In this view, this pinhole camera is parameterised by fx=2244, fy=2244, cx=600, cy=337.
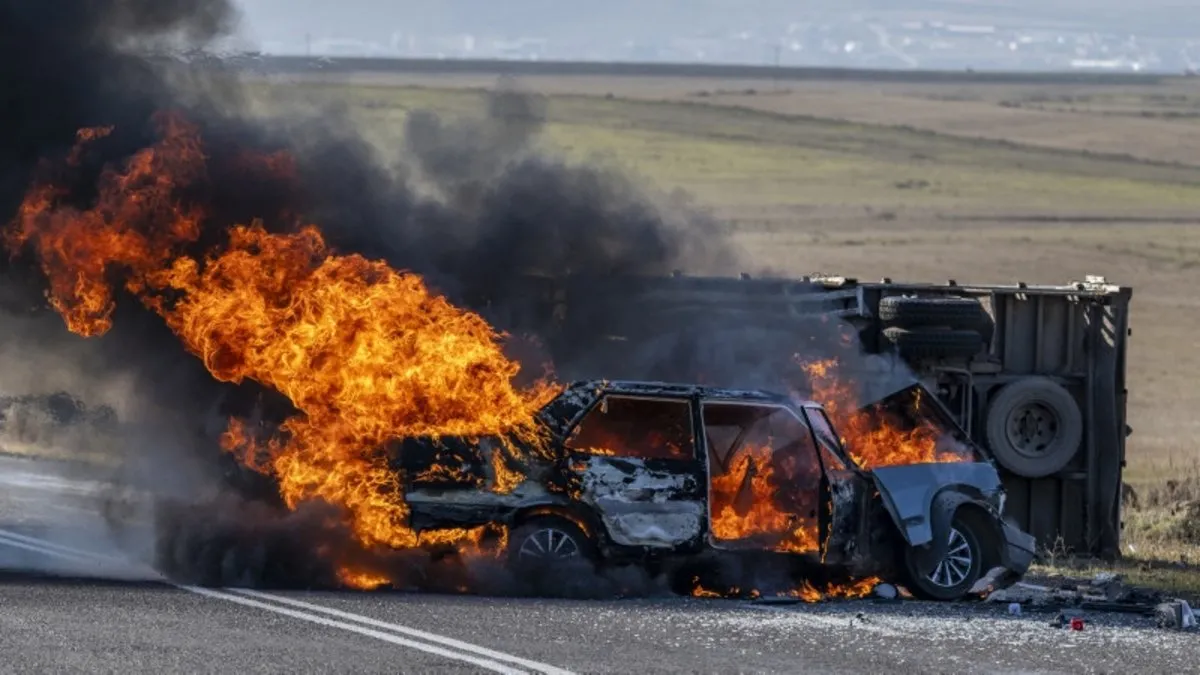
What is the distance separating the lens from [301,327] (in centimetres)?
1529

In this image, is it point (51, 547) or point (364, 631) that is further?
point (51, 547)

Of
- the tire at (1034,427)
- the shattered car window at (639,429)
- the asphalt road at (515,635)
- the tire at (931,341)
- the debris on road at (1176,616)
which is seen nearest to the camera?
the asphalt road at (515,635)

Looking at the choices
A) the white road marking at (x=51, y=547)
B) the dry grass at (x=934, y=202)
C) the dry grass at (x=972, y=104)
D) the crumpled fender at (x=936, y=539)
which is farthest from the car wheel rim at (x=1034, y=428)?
the dry grass at (x=972, y=104)

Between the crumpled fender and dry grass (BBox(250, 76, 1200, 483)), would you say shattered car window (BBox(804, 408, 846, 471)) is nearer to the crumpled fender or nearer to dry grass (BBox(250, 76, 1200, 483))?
the crumpled fender

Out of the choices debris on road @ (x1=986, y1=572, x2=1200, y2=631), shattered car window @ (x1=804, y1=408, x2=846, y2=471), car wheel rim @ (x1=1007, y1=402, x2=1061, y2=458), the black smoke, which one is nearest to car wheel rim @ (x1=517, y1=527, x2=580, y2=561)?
shattered car window @ (x1=804, y1=408, x2=846, y2=471)

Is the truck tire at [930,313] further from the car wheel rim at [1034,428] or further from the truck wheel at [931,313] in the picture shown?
the car wheel rim at [1034,428]

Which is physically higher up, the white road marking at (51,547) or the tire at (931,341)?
the tire at (931,341)

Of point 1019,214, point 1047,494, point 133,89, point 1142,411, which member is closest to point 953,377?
point 1047,494

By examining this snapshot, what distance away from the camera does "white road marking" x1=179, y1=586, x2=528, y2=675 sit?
10953 mm

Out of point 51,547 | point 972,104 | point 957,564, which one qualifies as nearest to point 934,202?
point 972,104

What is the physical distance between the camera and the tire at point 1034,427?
19344 millimetres

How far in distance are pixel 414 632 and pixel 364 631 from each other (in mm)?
269

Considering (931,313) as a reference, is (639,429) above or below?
below

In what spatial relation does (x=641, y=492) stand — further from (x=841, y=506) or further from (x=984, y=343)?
(x=984, y=343)
